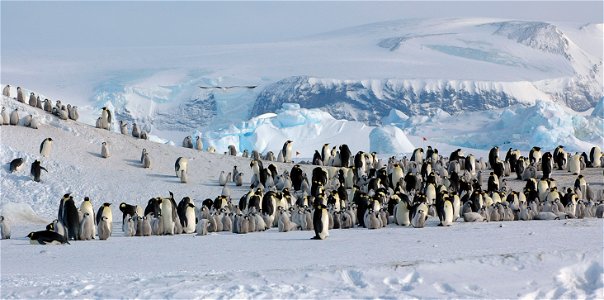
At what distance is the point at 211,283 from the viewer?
32.5 ft

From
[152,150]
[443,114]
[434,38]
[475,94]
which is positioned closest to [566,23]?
[434,38]

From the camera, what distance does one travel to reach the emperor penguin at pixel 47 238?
1388 centimetres

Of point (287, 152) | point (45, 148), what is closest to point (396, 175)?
point (287, 152)

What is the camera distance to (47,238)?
13891 mm

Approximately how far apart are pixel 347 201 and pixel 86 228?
757 cm

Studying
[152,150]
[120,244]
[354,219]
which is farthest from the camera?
[152,150]

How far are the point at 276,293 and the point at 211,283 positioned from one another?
0.67m

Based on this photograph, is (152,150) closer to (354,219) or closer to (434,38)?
(354,219)

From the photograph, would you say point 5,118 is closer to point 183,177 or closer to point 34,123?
point 34,123

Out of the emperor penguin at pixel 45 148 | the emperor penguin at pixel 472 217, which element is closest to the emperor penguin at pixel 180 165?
the emperor penguin at pixel 45 148

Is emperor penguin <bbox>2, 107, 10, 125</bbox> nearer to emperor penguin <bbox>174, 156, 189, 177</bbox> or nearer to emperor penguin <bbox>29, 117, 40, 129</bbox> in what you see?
emperor penguin <bbox>29, 117, 40, 129</bbox>

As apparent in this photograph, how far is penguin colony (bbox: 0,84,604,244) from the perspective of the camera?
15.8 meters

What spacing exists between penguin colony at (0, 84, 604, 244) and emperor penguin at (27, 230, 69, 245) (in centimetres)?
1

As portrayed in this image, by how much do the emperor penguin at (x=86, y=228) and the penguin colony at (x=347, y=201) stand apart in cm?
2
